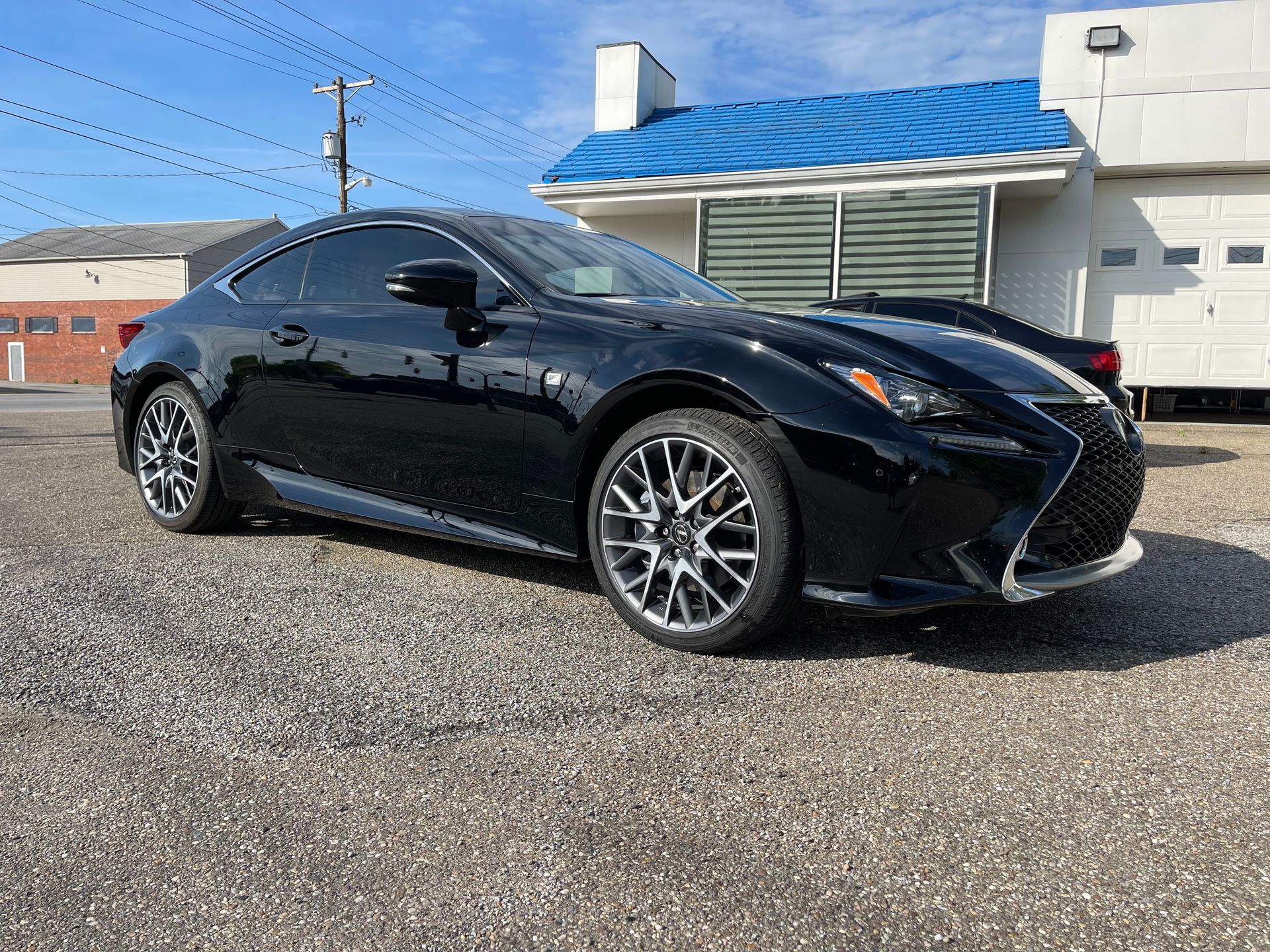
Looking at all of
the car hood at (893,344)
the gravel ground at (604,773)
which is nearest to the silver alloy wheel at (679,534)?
the gravel ground at (604,773)

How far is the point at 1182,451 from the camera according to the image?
29.1ft

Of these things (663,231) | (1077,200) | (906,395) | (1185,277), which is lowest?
(906,395)

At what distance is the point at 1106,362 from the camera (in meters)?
6.68

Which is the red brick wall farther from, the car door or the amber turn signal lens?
the amber turn signal lens

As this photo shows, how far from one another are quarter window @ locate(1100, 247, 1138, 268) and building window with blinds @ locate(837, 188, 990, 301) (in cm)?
213

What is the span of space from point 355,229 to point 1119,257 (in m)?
11.1

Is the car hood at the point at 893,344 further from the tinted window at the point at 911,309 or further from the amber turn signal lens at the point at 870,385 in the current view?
the tinted window at the point at 911,309

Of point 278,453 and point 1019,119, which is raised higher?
point 1019,119

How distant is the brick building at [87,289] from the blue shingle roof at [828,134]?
33.9 metres

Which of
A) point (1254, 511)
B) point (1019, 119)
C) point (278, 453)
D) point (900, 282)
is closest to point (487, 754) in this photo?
point (278, 453)

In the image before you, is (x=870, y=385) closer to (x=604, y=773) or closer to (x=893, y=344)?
(x=893, y=344)

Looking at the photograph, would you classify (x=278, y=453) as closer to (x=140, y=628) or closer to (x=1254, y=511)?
(x=140, y=628)

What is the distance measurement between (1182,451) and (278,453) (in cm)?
822

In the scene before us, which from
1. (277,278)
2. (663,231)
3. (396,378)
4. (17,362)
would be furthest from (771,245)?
(17,362)
